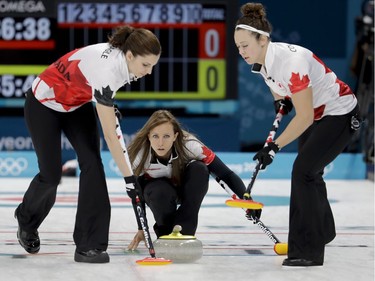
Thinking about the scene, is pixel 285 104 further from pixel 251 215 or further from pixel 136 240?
pixel 136 240

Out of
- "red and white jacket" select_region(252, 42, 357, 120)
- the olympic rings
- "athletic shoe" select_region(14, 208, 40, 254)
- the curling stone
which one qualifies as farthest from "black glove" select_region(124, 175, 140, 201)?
the olympic rings

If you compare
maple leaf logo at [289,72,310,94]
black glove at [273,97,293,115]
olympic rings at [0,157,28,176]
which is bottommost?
olympic rings at [0,157,28,176]

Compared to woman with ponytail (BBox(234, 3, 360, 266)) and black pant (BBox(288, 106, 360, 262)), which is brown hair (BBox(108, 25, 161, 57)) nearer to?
woman with ponytail (BBox(234, 3, 360, 266))

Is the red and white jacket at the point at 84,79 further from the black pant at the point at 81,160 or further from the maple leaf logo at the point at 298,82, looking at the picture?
the maple leaf logo at the point at 298,82

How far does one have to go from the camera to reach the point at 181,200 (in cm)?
514

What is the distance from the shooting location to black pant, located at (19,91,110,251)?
15.6ft

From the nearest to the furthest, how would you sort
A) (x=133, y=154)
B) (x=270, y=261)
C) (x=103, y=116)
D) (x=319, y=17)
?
(x=103, y=116) → (x=270, y=261) → (x=133, y=154) → (x=319, y=17)

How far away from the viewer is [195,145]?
5.27 meters

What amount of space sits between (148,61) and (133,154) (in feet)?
2.59

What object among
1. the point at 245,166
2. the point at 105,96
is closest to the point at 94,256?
the point at 105,96

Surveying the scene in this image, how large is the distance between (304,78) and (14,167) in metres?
6.75

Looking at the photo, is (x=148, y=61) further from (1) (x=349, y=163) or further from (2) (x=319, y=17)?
(2) (x=319, y=17)

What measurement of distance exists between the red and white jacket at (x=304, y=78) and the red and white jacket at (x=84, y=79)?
619 mm

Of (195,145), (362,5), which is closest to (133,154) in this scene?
(195,145)
